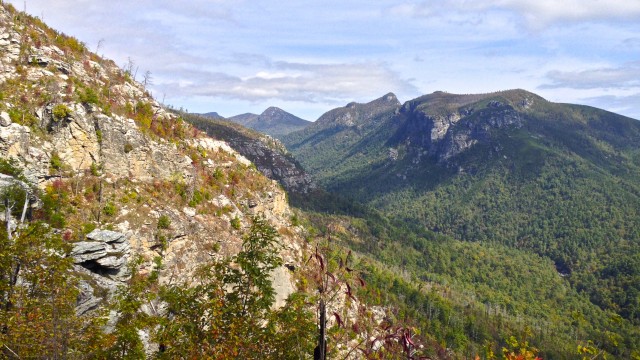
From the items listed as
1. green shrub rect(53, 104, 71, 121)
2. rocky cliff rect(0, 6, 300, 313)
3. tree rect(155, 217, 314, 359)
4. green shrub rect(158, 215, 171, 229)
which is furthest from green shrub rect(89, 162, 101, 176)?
tree rect(155, 217, 314, 359)

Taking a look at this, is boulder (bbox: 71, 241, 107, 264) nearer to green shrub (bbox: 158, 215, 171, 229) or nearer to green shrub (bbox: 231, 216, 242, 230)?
green shrub (bbox: 158, 215, 171, 229)

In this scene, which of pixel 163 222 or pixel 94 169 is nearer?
pixel 94 169

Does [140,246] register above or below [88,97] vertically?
below

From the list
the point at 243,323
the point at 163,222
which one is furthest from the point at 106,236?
the point at 243,323

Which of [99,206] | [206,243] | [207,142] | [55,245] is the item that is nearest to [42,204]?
[99,206]

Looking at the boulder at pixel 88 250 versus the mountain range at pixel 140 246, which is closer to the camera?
the mountain range at pixel 140 246

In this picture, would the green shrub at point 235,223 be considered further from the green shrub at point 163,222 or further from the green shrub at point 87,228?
the green shrub at point 87,228

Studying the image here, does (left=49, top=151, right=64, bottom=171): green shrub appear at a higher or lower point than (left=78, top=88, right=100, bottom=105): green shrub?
lower

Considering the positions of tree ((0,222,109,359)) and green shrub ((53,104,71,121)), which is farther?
green shrub ((53,104,71,121))

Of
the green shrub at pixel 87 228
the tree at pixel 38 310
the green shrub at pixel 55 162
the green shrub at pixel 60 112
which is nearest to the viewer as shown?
the tree at pixel 38 310

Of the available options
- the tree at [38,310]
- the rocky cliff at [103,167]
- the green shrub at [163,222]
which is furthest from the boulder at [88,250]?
the tree at [38,310]

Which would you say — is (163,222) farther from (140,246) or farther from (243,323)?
(243,323)

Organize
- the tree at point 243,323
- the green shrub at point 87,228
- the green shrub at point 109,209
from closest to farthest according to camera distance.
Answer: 1. the tree at point 243,323
2. the green shrub at point 87,228
3. the green shrub at point 109,209

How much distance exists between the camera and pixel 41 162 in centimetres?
4031
